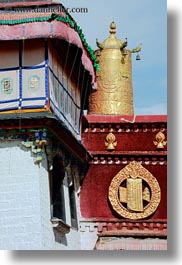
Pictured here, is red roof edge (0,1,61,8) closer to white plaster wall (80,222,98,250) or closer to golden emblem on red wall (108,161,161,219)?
golden emblem on red wall (108,161,161,219)

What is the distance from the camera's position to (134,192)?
13.7m

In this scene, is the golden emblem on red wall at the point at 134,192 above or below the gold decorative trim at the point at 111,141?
below

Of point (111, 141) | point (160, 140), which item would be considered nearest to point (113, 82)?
point (111, 141)

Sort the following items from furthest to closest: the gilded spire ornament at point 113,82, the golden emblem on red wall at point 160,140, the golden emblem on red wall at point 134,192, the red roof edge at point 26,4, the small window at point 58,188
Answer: the gilded spire ornament at point 113,82
the golden emblem on red wall at point 160,140
the golden emblem on red wall at point 134,192
the small window at point 58,188
the red roof edge at point 26,4

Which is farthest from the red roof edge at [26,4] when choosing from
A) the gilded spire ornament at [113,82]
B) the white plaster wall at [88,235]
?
the gilded spire ornament at [113,82]

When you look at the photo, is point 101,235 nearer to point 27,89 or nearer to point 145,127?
point 145,127

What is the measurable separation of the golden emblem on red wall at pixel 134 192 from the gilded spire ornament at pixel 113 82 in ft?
6.72

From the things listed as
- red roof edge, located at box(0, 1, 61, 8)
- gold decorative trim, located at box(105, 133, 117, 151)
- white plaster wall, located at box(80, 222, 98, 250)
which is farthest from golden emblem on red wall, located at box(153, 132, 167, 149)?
red roof edge, located at box(0, 1, 61, 8)

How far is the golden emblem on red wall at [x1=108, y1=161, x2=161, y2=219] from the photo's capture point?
536 inches

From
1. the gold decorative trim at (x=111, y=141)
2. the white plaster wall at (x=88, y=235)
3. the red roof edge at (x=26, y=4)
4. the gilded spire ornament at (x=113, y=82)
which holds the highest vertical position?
the red roof edge at (x=26, y=4)

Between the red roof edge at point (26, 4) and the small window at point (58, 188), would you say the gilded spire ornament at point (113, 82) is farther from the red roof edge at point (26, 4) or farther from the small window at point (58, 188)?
the red roof edge at point (26, 4)

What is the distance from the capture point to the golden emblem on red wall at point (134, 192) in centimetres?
1362

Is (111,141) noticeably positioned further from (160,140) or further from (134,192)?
(134,192)

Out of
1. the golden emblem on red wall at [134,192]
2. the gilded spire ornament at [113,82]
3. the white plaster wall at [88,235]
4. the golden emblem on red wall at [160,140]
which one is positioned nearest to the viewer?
the white plaster wall at [88,235]
